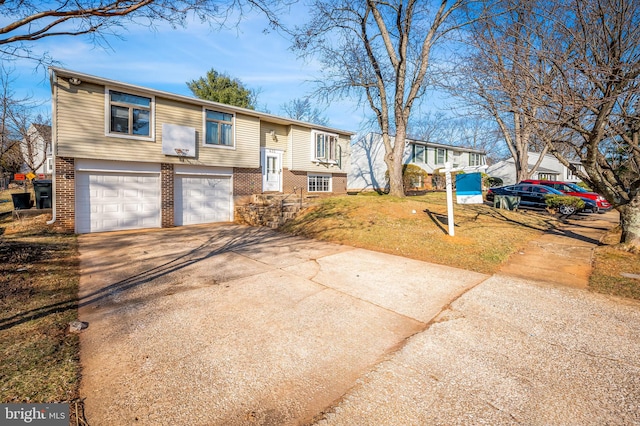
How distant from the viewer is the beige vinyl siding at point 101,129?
10.0 metres

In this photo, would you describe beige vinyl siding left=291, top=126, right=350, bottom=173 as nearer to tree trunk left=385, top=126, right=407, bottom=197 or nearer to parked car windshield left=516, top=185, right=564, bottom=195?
tree trunk left=385, top=126, right=407, bottom=197

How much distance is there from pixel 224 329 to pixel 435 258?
522cm

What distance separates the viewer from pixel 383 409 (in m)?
2.28

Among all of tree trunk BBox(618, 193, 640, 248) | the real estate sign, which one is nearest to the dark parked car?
tree trunk BBox(618, 193, 640, 248)

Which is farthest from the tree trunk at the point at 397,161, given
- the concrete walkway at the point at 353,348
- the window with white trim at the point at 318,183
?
the concrete walkway at the point at 353,348

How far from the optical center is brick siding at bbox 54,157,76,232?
10031 millimetres

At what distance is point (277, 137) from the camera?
1694 cm

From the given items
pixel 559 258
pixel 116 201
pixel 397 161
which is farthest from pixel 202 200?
pixel 559 258

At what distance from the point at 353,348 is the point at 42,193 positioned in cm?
1526

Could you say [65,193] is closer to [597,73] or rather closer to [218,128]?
[218,128]

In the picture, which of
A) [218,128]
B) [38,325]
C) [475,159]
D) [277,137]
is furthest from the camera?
[475,159]

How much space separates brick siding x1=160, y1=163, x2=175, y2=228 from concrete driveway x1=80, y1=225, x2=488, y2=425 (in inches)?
201

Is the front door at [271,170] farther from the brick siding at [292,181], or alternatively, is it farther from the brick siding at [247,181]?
the brick siding at [247,181]

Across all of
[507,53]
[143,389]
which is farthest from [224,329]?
[507,53]
